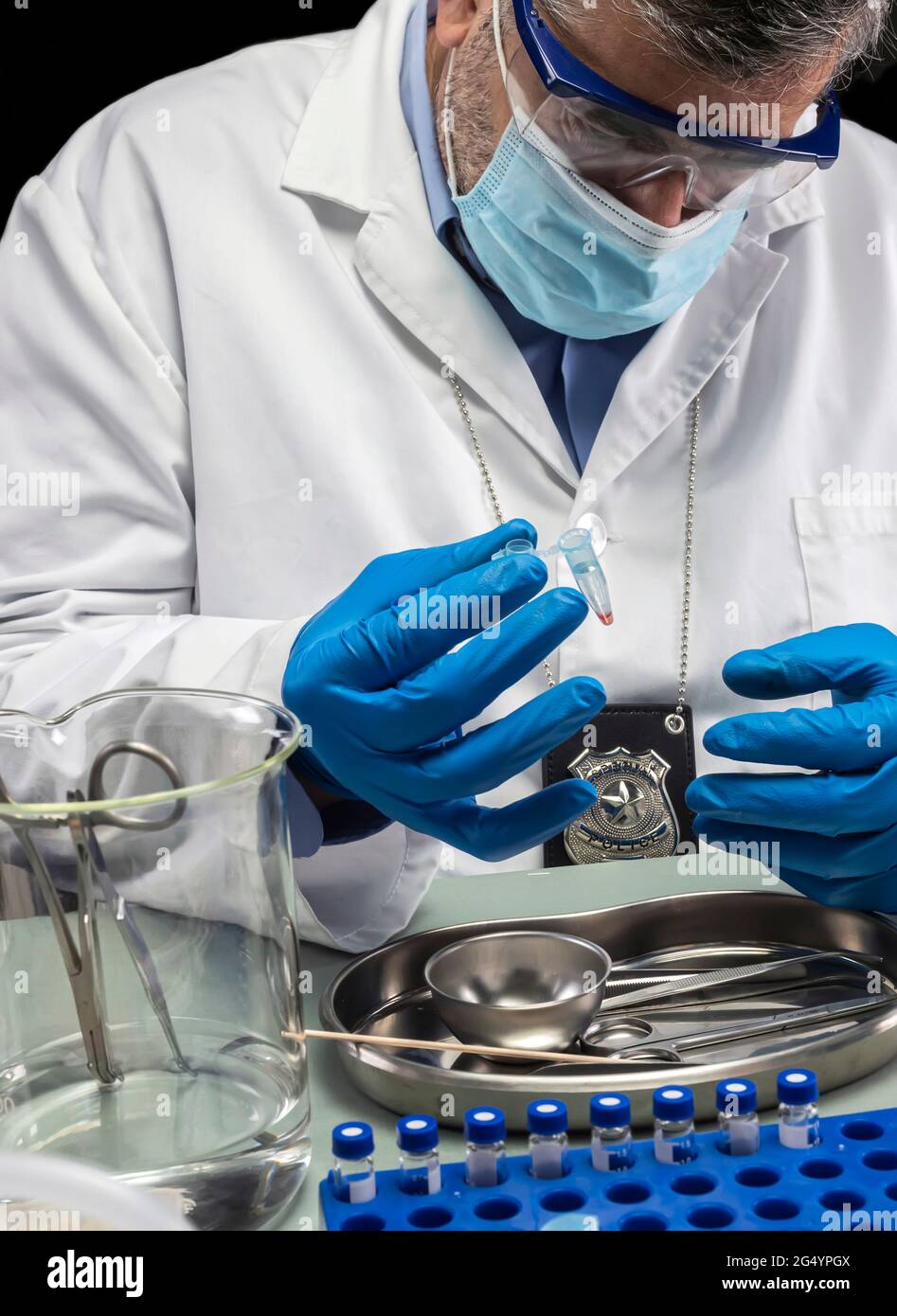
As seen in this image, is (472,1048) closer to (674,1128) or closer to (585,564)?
(674,1128)

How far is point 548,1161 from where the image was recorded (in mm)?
755

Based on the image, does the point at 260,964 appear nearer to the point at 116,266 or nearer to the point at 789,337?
the point at 116,266

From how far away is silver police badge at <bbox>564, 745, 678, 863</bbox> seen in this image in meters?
1.39

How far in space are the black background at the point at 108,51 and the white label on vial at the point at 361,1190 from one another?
148cm

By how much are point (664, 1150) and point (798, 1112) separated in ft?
0.28

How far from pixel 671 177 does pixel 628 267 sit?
101 mm

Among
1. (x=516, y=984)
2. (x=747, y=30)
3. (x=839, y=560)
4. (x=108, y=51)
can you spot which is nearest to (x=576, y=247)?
(x=747, y=30)

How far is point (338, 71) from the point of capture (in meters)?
1.53

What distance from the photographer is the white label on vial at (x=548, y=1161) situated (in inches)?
29.7

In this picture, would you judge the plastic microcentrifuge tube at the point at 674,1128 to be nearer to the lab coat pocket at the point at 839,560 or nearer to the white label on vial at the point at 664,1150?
the white label on vial at the point at 664,1150

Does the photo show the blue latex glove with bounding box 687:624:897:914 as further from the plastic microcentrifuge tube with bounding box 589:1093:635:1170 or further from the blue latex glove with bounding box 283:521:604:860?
the plastic microcentrifuge tube with bounding box 589:1093:635:1170

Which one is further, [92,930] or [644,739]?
[644,739]

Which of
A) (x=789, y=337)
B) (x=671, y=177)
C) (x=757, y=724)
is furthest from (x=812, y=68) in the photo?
(x=757, y=724)

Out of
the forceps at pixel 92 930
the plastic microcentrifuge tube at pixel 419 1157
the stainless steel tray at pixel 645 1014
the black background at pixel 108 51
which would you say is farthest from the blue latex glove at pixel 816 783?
the black background at pixel 108 51
